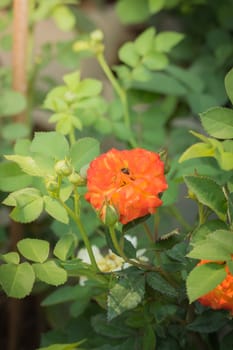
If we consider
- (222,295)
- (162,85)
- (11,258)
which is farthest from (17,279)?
(162,85)

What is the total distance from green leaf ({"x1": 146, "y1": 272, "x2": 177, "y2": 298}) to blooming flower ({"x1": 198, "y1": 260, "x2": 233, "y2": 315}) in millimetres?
40

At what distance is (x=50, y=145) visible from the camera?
0.92 meters

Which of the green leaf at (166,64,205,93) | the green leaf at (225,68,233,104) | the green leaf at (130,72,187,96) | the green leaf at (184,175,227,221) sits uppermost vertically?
the green leaf at (225,68,233,104)

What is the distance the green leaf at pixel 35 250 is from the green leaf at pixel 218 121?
24 cm

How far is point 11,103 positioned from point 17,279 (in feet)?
1.85

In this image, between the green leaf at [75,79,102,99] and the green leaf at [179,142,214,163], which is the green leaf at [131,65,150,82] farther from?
the green leaf at [179,142,214,163]

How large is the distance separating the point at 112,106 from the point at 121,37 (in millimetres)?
836

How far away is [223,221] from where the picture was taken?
2.85 feet

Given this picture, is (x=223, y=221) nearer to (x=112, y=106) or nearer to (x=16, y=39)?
(x=112, y=106)

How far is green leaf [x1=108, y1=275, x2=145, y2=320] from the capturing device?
2.74 feet

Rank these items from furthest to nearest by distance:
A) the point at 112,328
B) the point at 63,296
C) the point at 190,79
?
the point at 190,79 → the point at 63,296 → the point at 112,328

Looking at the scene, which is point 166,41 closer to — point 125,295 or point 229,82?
point 229,82

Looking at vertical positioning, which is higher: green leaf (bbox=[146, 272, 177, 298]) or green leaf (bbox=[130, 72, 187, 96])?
green leaf (bbox=[146, 272, 177, 298])

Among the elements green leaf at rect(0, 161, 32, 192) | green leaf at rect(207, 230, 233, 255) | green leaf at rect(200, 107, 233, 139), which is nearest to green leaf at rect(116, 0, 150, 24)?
green leaf at rect(0, 161, 32, 192)
